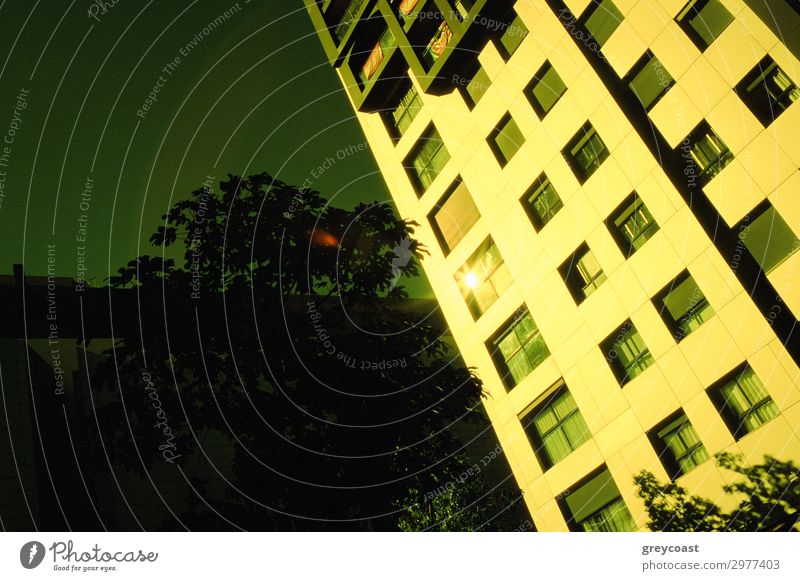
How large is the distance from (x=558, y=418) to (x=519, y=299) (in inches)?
120

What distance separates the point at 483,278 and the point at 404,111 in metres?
6.80

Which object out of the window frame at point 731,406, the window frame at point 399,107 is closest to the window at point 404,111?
the window frame at point 399,107

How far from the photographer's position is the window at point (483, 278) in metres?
15.2

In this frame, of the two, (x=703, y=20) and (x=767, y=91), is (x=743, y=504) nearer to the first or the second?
(x=767, y=91)

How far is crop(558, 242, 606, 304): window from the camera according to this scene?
44.8 feet

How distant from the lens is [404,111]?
62.0 feet

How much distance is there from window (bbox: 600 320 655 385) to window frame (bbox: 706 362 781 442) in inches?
54.6

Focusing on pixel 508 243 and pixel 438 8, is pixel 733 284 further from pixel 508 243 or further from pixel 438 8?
pixel 438 8

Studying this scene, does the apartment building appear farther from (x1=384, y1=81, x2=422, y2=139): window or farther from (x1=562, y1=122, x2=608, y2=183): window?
(x1=384, y1=81, x2=422, y2=139): window

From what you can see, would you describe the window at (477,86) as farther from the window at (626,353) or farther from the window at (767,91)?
the window at (626,353)

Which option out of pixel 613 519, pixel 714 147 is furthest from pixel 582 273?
pixel 613 519

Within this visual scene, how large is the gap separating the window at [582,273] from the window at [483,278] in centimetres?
156
